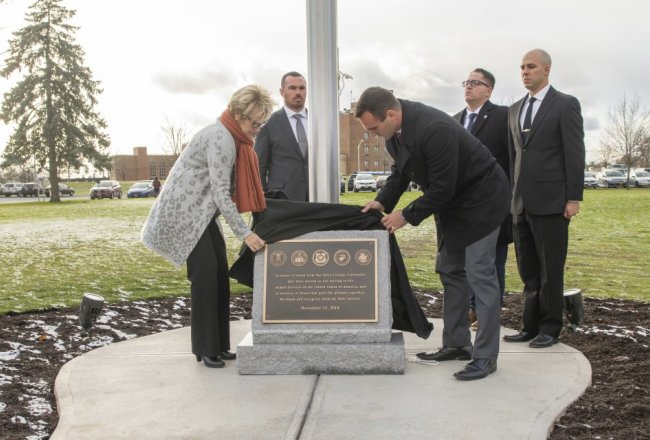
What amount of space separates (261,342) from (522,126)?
8.66ft

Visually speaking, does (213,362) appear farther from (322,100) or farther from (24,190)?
(24,190)

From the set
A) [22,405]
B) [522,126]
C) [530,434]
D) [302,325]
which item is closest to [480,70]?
[522,126]

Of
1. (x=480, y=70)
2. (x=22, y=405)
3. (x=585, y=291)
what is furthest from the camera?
(x=585, y=291)

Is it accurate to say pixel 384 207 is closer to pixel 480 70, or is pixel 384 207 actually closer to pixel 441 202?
pixel 441 202

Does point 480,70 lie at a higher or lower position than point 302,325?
higher

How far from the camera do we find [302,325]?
475 centimetres

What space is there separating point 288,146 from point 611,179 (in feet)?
188

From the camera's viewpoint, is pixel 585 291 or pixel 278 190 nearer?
pixel 278 190

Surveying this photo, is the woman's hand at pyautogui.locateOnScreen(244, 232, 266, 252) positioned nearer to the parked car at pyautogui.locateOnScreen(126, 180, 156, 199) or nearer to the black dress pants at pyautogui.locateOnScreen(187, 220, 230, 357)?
the black dress pants at pyautogui.locateOnScreen(187, 220, 230, 357)

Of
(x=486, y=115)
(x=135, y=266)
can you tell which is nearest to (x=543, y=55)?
(x=486, y=115)

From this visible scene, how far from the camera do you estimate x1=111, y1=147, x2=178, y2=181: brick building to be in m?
114

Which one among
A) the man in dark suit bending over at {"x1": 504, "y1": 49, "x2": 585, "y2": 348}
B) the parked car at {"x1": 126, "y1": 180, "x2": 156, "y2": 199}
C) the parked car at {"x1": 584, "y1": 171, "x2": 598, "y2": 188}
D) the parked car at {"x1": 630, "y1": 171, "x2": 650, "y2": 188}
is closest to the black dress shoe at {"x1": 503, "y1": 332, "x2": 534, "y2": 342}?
the man in dark suit bending over at {"x1": 504, "y1": 49, "x2": 585, "y2": 348}

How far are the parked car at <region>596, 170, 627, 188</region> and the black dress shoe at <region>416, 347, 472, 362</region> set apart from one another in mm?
57563

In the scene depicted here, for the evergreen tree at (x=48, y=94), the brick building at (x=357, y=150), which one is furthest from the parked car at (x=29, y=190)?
the brick building at (x=357, y=150)
